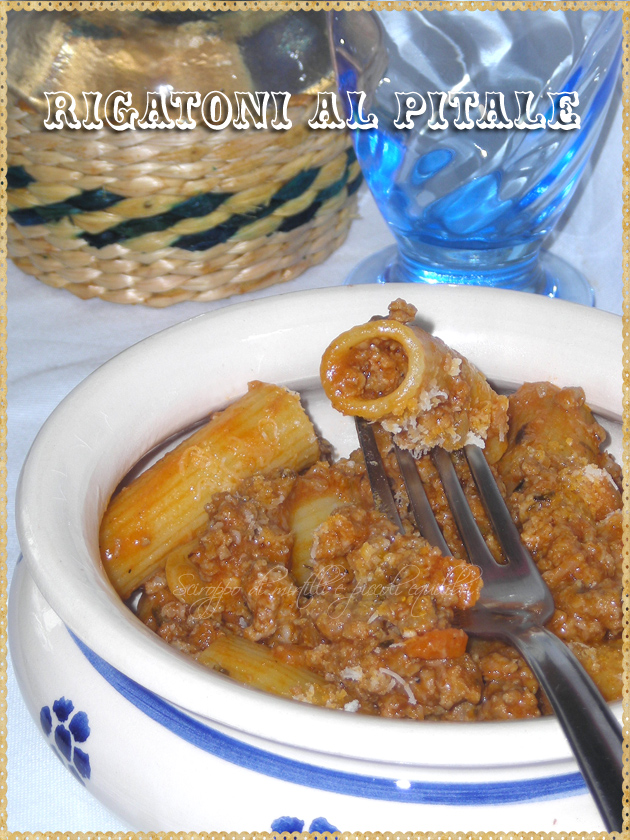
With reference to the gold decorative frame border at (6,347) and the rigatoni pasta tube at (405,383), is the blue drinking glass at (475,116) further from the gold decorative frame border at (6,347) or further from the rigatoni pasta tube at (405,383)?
the rigatoni pasta tube at (405,383)

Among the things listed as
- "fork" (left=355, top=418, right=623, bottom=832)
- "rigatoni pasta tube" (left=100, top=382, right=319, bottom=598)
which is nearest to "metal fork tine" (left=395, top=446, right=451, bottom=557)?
"fork" (left=355, top=418, right=623, bottom=832)

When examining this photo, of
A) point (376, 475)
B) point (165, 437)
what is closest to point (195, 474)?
point (165, 437)

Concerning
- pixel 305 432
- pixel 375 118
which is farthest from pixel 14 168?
pixel 305 432

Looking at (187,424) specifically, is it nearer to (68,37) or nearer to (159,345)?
(159,345)

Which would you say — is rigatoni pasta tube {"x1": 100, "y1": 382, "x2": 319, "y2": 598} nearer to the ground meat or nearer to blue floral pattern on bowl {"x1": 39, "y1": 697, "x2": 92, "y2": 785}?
the ground meat

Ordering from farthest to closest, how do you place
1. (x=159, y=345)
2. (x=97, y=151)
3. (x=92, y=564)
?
(x=97, y=151) < (x=159, y=345) < (x=92, y=564)

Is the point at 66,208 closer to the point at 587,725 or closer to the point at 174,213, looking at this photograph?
the point at 174,213

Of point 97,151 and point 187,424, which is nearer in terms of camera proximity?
point 187,424
